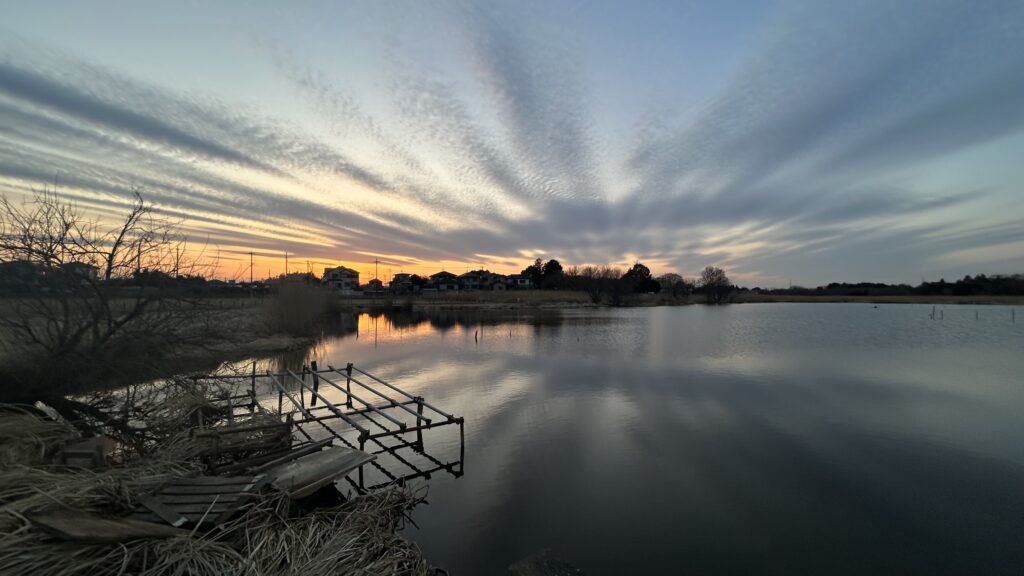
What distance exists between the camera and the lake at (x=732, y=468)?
6703 mm

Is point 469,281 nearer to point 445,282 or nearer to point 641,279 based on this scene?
point 445,282

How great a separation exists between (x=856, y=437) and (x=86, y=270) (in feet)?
58.7

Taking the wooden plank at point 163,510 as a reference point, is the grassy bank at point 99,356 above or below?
above

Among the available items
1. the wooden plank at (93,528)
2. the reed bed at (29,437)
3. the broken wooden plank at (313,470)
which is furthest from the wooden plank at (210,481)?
the reed bed at (29,437)

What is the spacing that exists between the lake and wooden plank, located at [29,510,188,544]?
3805mm

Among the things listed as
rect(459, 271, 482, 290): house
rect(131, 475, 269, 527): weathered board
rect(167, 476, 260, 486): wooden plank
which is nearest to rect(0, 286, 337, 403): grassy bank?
rect(167, 476, 260, 486): wooden plank

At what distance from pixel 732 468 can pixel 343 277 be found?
13329cm


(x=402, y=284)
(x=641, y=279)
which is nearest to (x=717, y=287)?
(x=641, y=279)

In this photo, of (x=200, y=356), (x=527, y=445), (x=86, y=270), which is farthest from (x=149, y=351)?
(x=527, y=445)

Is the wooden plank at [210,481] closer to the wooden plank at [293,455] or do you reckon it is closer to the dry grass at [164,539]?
the dry grass at [164,539]

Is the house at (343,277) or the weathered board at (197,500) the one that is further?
the house at (343,277)

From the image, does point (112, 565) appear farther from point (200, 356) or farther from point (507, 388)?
point (507, 388)

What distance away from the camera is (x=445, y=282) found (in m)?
130

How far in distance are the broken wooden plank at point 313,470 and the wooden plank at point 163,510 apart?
120cm
